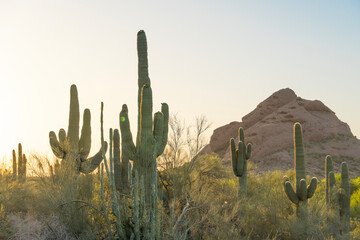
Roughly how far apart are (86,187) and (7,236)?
2297 mm

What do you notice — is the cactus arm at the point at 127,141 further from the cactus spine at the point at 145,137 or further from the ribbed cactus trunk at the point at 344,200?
the ribbed cactus trunk at the point at 344,200

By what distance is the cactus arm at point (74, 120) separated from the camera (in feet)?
48.9

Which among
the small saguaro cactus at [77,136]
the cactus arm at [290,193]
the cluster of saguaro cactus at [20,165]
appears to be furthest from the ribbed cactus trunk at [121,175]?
the cluster of saguaro cactus at [20,165]

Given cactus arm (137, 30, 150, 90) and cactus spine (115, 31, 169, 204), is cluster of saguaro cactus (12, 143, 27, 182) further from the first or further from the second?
cactus arm (137, 30, 150, 90)

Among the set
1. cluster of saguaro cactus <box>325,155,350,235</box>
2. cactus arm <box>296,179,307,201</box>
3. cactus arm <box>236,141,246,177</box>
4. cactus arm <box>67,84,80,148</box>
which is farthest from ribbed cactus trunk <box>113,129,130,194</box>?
cluster of saguaro cactus <box>325,155,350,235</box>

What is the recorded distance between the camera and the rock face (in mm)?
41094

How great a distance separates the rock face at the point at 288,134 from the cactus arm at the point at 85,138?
25729 mm

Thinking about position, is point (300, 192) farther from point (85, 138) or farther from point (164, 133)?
point (85, 138)

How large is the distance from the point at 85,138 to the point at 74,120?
864mm

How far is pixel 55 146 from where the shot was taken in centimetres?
1452

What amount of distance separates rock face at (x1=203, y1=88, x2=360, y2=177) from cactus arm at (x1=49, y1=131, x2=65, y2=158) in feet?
87.1

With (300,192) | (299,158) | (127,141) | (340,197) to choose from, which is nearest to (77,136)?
(127,141)

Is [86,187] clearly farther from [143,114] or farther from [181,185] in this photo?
[181,185]

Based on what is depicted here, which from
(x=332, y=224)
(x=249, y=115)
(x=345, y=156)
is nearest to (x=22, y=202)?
(x=332, y=224)
